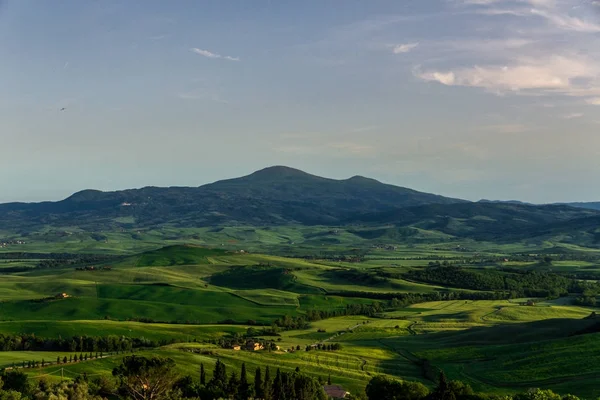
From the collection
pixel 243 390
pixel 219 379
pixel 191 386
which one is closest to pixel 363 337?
pixel 219 379

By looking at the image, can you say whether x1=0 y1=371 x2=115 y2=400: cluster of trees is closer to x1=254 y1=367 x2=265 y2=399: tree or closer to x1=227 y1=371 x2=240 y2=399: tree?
x1=227 y1=371 x2=240 y2=399: tree

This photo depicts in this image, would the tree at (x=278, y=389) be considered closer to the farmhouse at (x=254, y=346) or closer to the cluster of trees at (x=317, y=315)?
the farmhouse at (x=254, y=346)

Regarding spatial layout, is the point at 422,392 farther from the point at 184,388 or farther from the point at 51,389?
the point at 51,389

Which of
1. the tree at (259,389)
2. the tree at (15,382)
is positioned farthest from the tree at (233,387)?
the tree at (15,382)

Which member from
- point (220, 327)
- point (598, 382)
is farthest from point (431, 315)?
point (598, 382)

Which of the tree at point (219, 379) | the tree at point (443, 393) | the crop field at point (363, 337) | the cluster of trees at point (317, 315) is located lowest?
the cluster of trees at point (317, 315)

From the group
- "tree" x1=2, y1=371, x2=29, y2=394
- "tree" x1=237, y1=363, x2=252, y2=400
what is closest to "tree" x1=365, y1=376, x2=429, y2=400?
"tree" x1=237, y1=363, x2=252, y2=400

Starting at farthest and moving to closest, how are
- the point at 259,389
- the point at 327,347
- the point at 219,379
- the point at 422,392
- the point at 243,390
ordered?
the point at 327,347, the point at 219,379, the point at 243,390, the point at 259,389, the point at 422,392
